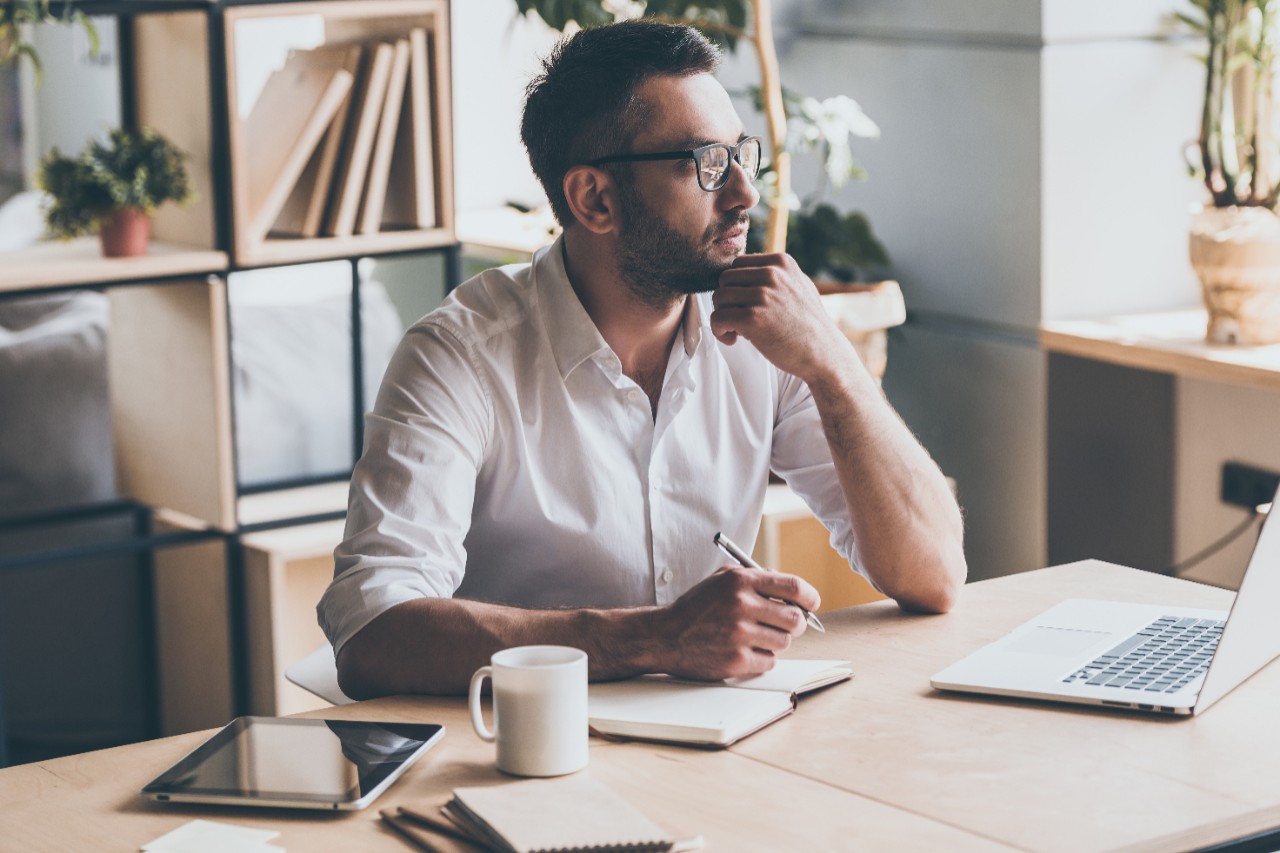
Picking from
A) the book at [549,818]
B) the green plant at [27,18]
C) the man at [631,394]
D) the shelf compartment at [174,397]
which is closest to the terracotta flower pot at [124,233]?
the shelf compartment at [174,397]

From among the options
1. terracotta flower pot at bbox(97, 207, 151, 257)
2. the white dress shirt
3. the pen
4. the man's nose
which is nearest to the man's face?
the man's nose

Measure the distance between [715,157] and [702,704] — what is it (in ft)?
2.27

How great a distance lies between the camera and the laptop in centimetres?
137

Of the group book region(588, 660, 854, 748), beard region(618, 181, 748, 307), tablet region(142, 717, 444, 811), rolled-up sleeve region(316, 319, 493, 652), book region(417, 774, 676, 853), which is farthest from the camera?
beard region(618, 181, 748, 307)

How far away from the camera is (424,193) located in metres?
2.98

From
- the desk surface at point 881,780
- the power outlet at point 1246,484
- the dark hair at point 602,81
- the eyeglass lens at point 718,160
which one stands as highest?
the dark hair at point 602,81

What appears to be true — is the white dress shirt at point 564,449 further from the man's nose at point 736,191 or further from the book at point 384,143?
the book at point 384,143

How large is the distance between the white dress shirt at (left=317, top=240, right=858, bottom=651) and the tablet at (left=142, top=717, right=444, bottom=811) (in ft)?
1.10

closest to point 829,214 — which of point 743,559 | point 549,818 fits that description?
point 743,559

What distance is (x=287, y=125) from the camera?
2859 millimetres

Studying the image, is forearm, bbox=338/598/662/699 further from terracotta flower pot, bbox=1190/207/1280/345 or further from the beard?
terracotta flower pot, bbox=1190/207/1280/345

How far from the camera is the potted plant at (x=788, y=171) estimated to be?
10.2 feet

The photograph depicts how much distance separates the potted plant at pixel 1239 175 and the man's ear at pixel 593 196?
1454 mm

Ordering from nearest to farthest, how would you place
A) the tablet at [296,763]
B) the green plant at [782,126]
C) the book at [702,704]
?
1. the tablet at [296,763]
2. the book at [702,704]
3. the green plant at [782,126]
